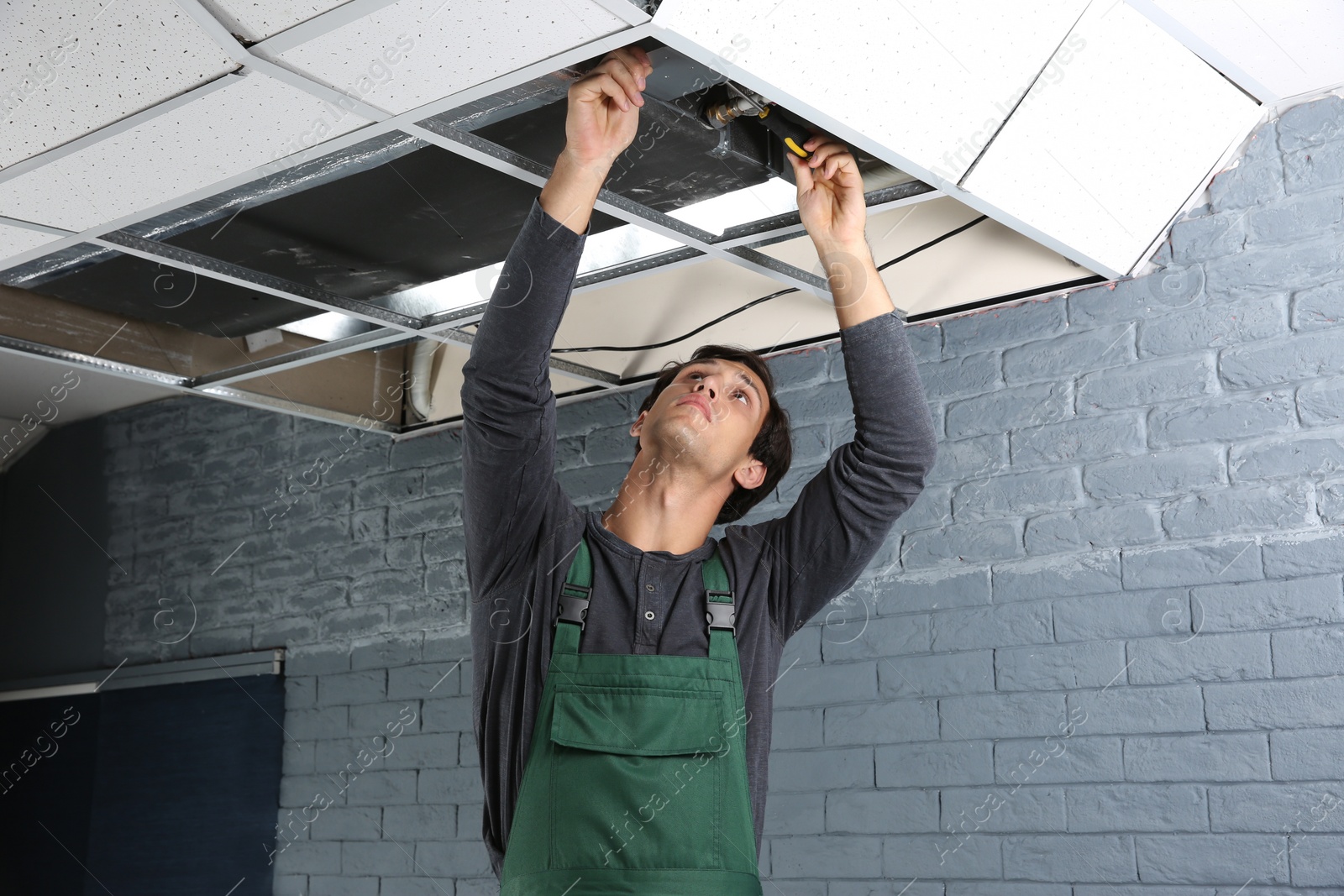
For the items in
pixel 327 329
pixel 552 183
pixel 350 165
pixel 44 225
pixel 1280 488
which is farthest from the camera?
pixel 327 329

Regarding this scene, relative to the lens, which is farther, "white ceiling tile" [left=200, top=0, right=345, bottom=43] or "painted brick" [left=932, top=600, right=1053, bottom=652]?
"painted brick" [left=932, top=600, right=1053, bottom=652]

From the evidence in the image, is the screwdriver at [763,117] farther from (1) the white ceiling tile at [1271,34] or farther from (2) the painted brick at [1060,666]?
(2) the painted brick at [1060,666]

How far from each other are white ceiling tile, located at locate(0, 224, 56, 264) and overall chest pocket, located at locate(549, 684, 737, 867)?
3.41 feet

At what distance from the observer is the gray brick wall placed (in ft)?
5.81

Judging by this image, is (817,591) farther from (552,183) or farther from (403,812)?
(403,812)

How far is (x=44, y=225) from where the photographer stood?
168 centimetres

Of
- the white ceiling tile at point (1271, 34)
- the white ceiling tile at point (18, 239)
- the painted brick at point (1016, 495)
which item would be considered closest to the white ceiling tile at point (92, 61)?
the white ceiling tile at point (18, 239)

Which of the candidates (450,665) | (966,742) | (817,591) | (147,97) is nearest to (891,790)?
(966,742)

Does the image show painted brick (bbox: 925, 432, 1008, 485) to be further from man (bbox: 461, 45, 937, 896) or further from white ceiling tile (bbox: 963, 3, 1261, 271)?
man (bbox: 461, 45, 937, 896)

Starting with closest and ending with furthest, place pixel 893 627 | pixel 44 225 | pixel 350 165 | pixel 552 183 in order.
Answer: pixel 552 183
pixel 350 165
pixel 44 225
pixel 893 627

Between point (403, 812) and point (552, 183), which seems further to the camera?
point (403, 812)

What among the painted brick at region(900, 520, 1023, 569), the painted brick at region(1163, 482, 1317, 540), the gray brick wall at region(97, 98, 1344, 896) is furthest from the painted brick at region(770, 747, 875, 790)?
the painted brick at region(1163, 482, 1317, 540)

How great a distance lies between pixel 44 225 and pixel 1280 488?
185 centimetres

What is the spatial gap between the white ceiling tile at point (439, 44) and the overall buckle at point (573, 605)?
0.60 metres
